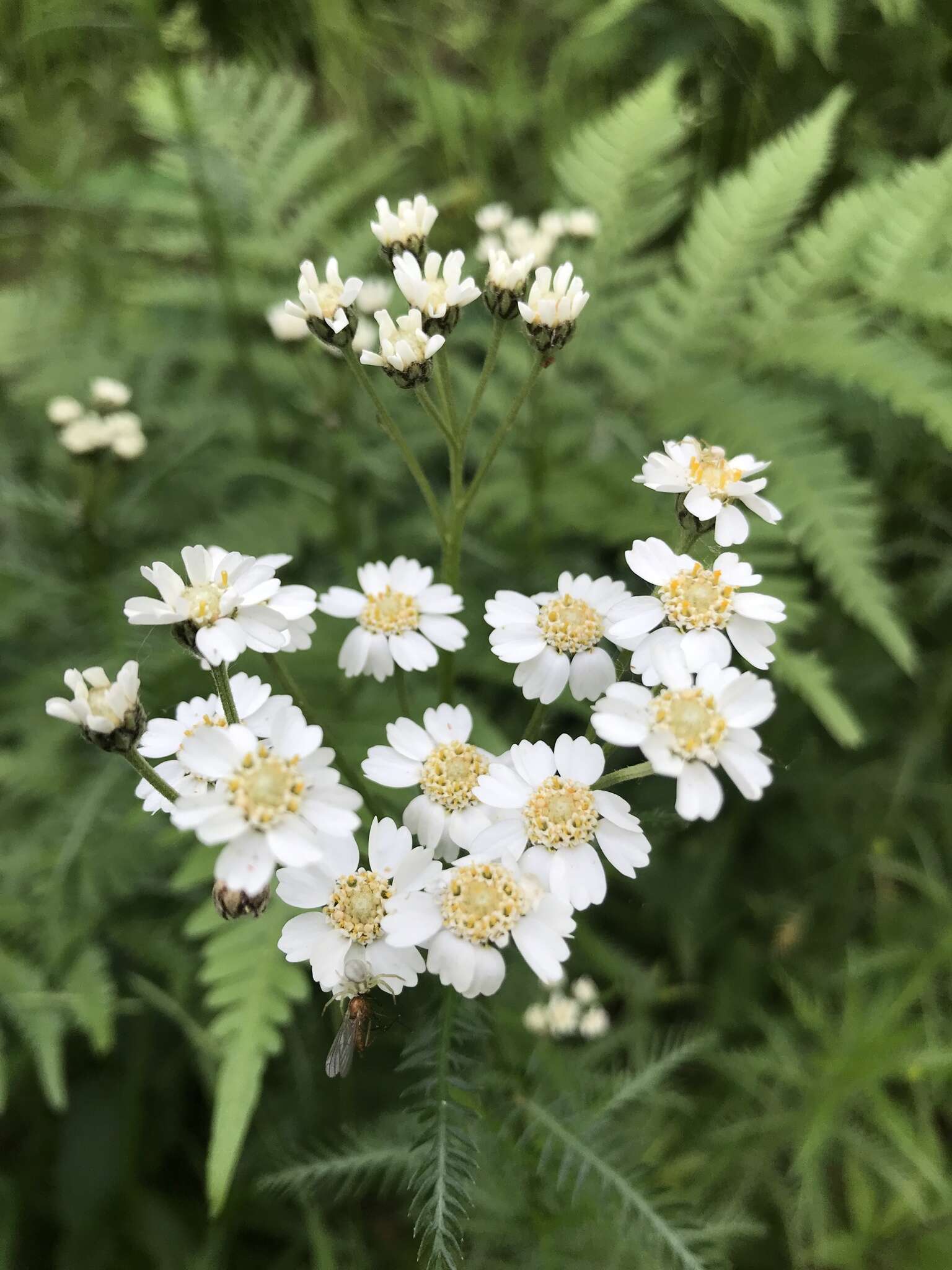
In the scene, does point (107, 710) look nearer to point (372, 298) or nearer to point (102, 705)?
point (102, 705)

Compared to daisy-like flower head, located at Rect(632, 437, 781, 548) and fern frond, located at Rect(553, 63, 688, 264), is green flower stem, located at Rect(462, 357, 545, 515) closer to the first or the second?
daisy-like flower head, located at Rect(632, 437, 781, 548)

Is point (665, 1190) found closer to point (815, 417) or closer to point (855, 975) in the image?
point (855, 975)

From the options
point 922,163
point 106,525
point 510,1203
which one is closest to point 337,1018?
point 510,1203

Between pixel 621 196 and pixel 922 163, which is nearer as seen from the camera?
pixel 922 163

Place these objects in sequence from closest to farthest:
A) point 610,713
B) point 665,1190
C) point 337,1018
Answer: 1. point 610,713
2. point 665,1190
3. point 337,1018

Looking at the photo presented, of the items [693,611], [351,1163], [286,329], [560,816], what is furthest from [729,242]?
[351,1163]

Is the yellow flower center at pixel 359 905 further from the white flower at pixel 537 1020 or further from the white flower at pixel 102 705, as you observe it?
the white flower at pixel 537 1020

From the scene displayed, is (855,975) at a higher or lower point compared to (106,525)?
lower

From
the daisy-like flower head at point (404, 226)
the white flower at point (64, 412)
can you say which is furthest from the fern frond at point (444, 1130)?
the white flower at point (64, 412)
